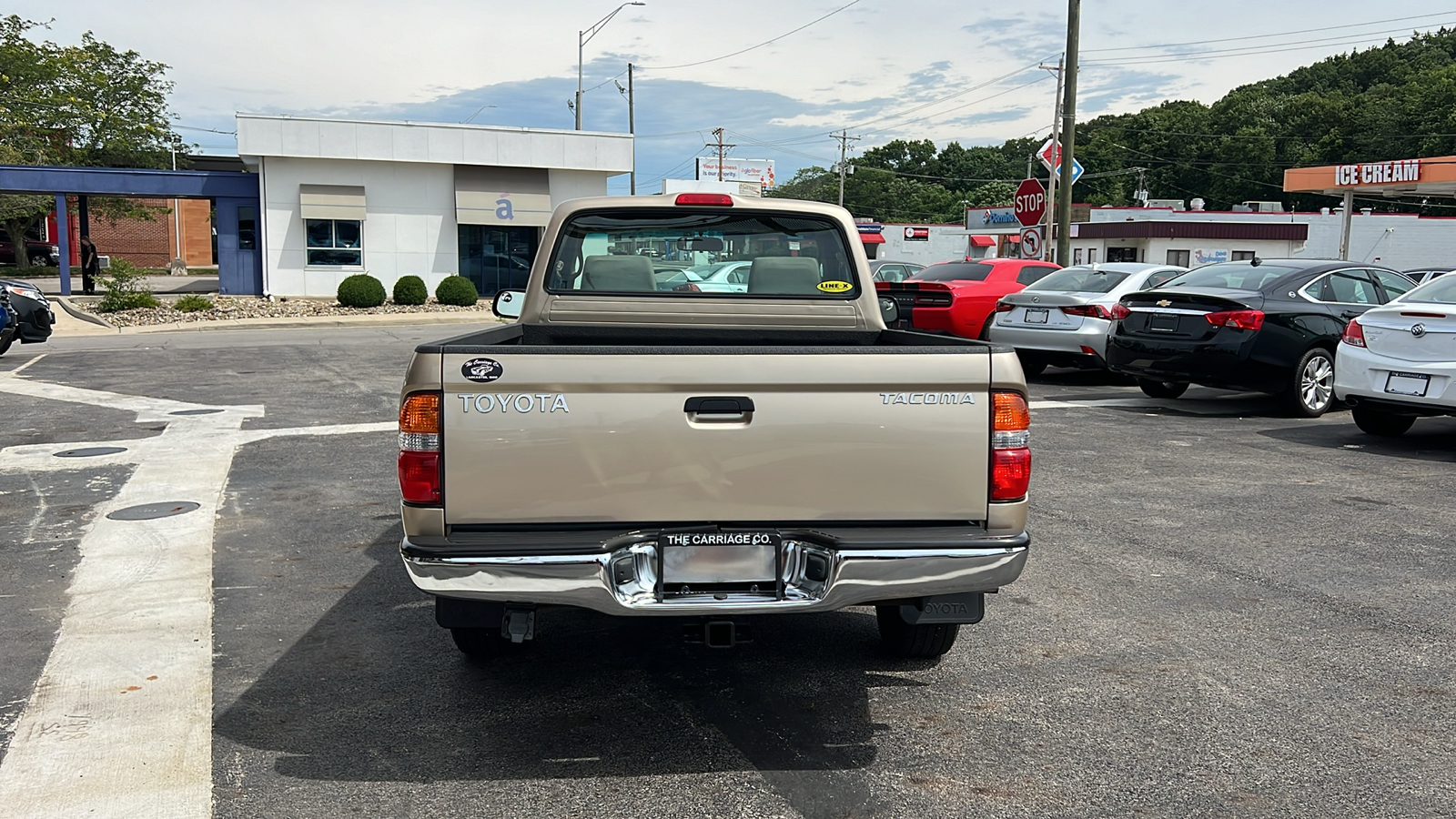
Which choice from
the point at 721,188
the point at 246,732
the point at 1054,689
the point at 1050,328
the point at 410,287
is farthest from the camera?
the point at 410,287

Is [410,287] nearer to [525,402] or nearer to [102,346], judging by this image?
[102,346]

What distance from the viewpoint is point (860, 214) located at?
5059 inches

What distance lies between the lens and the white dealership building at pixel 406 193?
34656mm

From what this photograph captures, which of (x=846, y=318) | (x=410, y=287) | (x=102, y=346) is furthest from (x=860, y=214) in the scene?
(x=846, y=318)

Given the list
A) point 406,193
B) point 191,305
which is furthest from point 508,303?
point 406,193

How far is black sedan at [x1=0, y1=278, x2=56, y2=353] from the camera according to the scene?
699 inches

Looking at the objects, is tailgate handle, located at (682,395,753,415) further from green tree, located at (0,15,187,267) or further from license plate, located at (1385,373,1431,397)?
green tree, located at (0,15,187,267)

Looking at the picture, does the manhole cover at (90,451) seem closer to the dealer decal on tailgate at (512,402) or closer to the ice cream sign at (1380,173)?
the dealer decal on tailgate at (512,402)

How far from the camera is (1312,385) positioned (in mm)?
12023

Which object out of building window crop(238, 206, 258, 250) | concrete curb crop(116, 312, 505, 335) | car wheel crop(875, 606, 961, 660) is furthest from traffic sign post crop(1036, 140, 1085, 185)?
building window crop(238, 206, 258, 250)

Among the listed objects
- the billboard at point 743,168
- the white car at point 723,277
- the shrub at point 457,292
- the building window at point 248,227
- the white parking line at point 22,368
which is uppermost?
the billboard at point 743,168

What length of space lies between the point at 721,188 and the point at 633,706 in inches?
96.4

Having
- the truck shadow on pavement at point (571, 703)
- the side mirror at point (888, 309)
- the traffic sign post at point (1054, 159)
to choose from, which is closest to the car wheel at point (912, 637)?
the truck shadow on pavement at point (571, 703)

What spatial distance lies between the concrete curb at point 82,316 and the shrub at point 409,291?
765cm
